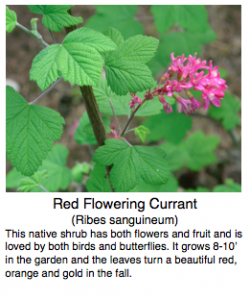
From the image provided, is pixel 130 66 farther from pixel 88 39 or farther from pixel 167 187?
pixel 167 187

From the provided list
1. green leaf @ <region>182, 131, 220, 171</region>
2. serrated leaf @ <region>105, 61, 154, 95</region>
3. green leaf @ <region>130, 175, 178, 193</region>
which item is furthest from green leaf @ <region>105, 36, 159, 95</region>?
green leaf @ <region>182, 131, 220, 171</region>

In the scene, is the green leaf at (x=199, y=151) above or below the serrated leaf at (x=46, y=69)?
above

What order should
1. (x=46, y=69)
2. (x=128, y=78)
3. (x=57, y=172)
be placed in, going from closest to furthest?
(x=46, y=69) < (x=128, y=78) < (x=57, y=172)

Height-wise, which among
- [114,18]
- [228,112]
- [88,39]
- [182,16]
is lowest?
[88,39]

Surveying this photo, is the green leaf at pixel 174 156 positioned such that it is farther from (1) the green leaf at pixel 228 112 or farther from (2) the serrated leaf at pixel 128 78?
(2) the serrated leaf at pixel 128 78

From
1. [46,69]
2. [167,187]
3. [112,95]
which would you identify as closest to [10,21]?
[46,69]

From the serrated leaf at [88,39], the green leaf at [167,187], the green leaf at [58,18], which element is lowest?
the green leaf at [167,187]

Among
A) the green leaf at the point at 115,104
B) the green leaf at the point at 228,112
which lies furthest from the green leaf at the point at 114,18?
the green leaf at the point at 115,104
